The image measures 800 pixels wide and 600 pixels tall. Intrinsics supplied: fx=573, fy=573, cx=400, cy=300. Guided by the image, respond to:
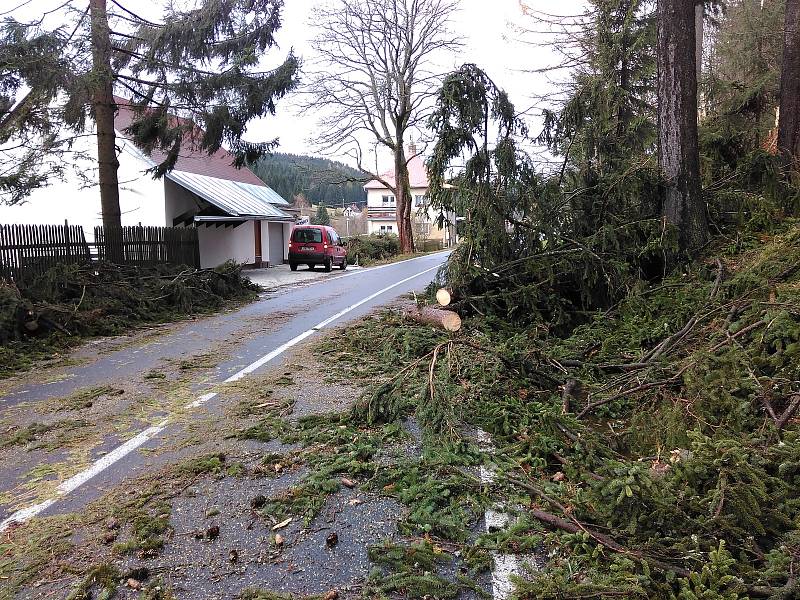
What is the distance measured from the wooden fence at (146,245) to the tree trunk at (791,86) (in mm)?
13789

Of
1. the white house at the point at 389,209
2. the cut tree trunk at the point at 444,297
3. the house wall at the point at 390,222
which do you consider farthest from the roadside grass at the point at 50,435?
the white house at the point at 389,209

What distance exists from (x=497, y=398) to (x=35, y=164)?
13.5m

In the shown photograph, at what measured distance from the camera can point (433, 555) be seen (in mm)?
3012

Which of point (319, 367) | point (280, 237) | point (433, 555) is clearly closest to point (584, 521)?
point (433, 555)

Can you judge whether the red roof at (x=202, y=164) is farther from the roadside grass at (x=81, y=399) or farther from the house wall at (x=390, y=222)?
the house wall at (x=390, y=222)

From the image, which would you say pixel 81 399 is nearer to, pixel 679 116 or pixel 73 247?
pixel 73 247

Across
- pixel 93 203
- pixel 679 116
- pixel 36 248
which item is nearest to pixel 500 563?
pixel 679 116

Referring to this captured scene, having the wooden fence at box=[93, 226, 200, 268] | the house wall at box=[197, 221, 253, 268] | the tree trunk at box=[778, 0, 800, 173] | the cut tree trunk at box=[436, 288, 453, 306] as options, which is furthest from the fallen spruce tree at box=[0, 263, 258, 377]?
the tree trunk at box=[778, 0, 800, 173]

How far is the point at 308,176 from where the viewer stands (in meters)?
37.2

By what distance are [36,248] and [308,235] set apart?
616 inches

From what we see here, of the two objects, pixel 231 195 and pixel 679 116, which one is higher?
pixel 231 195

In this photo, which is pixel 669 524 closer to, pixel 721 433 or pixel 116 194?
pixel 721 433

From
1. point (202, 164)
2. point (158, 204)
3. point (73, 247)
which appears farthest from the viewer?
point (202, 164)

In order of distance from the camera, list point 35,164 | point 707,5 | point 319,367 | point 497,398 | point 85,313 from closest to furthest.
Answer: point 497,398, point 319,367, point 85,313, point 35,164, point 707,5
